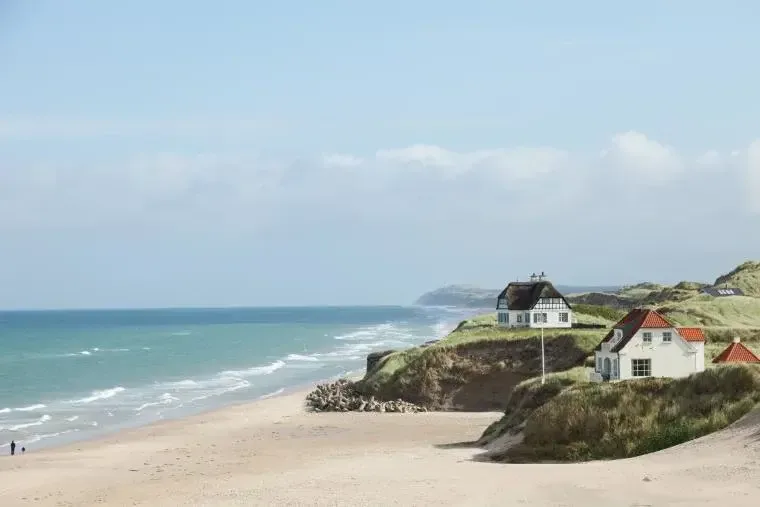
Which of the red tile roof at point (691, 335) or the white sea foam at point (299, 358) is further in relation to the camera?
the white sea foam at point (299, 358)

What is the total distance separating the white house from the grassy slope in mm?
10072

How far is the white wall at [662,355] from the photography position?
4362 centimetres

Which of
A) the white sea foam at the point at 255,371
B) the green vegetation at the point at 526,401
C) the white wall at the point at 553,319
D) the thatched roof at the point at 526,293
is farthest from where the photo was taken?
the white sea foam at the point at 255,371

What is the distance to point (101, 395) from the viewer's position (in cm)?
7112

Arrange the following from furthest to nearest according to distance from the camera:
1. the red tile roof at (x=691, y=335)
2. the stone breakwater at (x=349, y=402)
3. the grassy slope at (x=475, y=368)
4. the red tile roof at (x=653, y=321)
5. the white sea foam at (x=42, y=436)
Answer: the grassy slope at (x=475, y=368) < the stone breakwater at (x=349, y=402) < the white sea foam at (x=42, y=436) < the red tile roof at (x=691, y=335) < the red tile roof at (x=653, y=321)

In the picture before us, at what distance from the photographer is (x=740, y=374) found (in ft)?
100

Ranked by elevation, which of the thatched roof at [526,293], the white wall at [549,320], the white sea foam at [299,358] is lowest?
the white sea foam at [299,358]

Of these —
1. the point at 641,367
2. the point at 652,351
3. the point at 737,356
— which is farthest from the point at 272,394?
the point at 737,356

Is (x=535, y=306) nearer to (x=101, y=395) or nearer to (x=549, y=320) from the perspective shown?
(x=549, y=320)

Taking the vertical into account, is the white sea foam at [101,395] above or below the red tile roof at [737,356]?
below

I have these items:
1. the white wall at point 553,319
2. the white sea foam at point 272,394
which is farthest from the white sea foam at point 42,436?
the white wall at point 553,319

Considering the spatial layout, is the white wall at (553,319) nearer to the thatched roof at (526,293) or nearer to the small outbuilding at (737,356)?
the thatched roof at (526,293)

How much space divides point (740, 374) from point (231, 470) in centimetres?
1745

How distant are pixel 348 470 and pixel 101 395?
45265 millimetres
